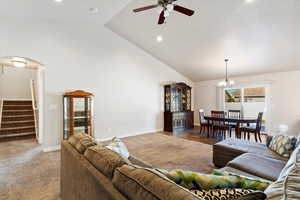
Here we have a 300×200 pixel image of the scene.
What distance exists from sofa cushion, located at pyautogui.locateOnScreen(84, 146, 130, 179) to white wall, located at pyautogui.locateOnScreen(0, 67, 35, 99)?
764 centimetres

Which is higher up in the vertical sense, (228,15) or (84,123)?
(228,15)

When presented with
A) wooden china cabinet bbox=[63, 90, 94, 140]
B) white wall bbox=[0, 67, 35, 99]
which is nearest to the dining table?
wooden china cabinet bbox=[63, 90, 94, 140]

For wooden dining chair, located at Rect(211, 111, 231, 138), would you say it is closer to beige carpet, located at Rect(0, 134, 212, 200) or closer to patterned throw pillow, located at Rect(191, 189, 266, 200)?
beige carpet, located at Rect(0, 134, 212, 200)

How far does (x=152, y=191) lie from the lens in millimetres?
749

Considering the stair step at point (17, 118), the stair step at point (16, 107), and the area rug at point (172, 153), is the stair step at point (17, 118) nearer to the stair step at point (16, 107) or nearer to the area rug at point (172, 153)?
the stair step at point (16, 107)

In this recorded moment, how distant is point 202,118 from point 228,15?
3412mm

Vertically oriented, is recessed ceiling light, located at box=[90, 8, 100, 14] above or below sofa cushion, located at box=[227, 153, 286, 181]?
above

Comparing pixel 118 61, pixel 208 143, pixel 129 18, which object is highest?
pixel 129 18

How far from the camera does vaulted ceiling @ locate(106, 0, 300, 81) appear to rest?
3246 millimetres

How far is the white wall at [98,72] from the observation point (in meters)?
3.81

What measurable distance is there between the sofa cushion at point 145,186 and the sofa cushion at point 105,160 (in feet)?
0.34

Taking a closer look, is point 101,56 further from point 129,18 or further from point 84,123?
point 84,123

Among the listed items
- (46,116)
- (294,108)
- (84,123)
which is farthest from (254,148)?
(46,116)

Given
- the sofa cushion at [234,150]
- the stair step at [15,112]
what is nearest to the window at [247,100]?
the sofa cushion at [234,150]
